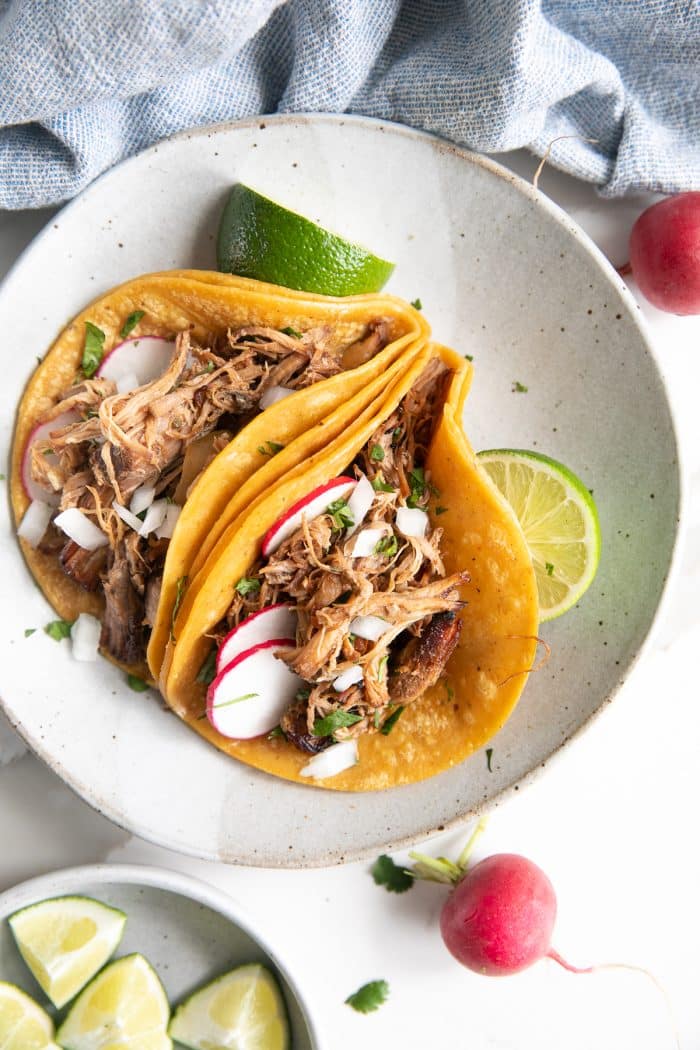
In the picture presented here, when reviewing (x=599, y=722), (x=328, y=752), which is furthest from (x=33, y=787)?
(x=599, y=722)

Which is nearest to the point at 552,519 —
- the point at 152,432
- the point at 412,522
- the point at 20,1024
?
the point at 412,522

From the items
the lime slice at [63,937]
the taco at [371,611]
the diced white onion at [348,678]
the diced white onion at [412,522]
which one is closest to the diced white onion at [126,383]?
the taco at [371,611]

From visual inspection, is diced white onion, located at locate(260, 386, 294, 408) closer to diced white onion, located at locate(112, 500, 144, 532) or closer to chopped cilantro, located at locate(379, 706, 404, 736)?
diced white onion, located at locate(112, 500, 144, 532)

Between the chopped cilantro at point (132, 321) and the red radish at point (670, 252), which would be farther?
the red radish at point (670, 252)

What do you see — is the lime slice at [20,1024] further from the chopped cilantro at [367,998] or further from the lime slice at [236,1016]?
the chopped cilantro at [367,998]

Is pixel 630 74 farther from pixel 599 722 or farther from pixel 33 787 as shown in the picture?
pixel 33 787

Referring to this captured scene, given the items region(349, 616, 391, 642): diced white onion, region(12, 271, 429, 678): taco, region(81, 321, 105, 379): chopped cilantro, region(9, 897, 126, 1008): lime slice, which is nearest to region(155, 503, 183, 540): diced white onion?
region(12, 271, 429, 678): taco
